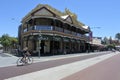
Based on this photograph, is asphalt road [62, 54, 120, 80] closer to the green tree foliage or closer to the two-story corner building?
the two-story corner building

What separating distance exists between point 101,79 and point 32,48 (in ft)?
140

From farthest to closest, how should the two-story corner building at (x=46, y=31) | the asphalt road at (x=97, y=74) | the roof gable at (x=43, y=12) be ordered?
1. the roof gable at (x=43, y=12)
2. the two-story corner building at (x=46, y=31)
3. the asphalt road at (x=97, y=74)

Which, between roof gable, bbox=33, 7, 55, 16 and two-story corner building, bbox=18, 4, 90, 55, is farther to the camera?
roof gable, bbox=33, 7, 55, 16

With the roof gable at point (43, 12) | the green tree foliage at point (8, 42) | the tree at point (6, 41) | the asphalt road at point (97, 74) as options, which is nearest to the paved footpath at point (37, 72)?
the asphalt road at point (97, 74)

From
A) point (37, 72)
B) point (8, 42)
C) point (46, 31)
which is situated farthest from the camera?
point (8, 42)

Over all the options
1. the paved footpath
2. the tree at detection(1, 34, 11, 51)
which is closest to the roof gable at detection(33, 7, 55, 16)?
the paved footpath

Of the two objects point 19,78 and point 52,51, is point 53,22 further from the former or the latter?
point 19,78

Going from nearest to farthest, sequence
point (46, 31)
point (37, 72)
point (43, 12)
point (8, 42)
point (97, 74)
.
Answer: point (97, 74)
point (37, 72)
point (46, 31)
point (43, 12)
point (8, 42)

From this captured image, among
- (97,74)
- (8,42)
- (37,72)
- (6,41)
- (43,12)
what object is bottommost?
(97,74)

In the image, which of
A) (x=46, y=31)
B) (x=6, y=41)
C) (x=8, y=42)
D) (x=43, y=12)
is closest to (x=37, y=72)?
(x=46, y=31)

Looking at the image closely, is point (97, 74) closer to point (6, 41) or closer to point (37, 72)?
point (37, 72)

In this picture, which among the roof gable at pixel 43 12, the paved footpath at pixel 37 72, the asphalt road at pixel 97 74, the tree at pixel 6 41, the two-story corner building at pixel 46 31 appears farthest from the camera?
the tree at pixel 6 41

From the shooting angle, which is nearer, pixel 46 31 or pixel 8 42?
pixel 46 31

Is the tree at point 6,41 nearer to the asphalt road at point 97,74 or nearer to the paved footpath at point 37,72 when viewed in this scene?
the paved footpath at point 37,72
